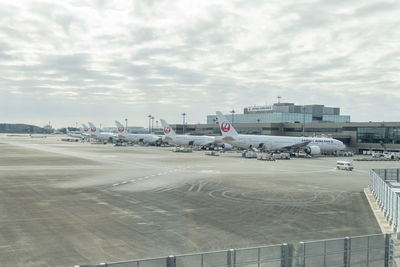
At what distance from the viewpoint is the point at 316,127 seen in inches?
5010

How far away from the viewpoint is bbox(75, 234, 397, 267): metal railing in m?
9.88

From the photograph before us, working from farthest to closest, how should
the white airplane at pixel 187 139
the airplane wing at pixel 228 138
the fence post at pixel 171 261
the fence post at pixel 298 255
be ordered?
the white airplane at pixel 187 139, the airplane wing at pixel 228 138, the fence post at pixel 298 255, the fence post at pixel 171 261

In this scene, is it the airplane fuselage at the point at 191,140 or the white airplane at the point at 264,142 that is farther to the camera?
the airplane fuselage at the point at 191,140

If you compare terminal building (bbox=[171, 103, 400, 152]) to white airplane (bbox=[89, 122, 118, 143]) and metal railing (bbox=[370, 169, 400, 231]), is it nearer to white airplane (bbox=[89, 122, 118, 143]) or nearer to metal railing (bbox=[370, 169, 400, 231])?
white airplane (bbox=[89, 122, 118, 143])

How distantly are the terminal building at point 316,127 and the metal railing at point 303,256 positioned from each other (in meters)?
101

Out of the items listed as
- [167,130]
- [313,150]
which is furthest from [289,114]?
[313,150]

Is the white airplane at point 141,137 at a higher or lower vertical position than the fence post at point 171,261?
higher

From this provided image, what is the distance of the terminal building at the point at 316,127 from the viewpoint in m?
106

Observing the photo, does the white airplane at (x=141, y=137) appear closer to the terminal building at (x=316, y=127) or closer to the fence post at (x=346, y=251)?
the terminal building at (x=316, y=127)

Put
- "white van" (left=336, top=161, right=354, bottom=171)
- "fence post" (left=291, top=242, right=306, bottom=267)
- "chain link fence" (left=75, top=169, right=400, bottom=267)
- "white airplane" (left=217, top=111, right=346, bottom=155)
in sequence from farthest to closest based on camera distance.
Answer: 1. "white airplane" (left=217, top=111, right=346, bottom=155)
2. "white van" (left=336, top=161, right=354, bottom=171)
3. "fence post" (left=291, top=242, right=306, bottom=267)
4. "chain link fence" (left=75, top=169, right=400, bottom=267)

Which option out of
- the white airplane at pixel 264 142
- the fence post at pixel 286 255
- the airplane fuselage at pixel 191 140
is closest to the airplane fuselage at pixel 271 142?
the white airplane at pixel 264 142

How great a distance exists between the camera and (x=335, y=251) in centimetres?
1143

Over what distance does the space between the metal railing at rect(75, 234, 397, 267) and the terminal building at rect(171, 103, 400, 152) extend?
10125 cm

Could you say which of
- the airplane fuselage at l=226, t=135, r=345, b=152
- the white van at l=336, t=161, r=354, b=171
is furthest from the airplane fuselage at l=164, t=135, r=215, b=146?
the white van at l=336, t=161, r=354, b=171
